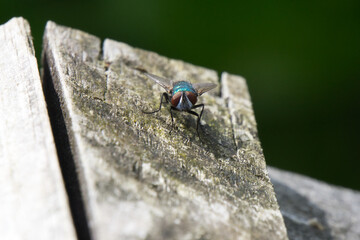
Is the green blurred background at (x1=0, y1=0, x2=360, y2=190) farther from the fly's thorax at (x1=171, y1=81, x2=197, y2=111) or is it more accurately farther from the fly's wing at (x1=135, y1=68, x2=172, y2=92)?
the fly's wing at (x1=135, y1=68, x2=172, y2=92)

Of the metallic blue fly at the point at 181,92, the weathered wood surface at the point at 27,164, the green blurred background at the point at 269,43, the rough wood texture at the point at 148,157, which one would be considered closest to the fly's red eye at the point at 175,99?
the metallic blue fly at the point at 181,92

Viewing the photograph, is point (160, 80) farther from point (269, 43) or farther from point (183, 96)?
point (269, 43)

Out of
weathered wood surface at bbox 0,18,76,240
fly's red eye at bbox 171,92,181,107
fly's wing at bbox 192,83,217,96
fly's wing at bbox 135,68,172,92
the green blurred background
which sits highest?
the green blurred background

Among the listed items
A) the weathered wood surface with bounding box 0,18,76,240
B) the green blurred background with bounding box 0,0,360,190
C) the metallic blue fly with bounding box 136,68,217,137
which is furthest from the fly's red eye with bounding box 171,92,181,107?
the green blurred background with bounding box 0,0,360,190

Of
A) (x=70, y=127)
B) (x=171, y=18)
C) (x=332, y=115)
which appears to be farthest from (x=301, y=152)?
(x=70, y=127)

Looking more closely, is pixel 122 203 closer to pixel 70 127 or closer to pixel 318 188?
pixel 70 127

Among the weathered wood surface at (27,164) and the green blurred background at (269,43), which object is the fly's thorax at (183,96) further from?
the green blurred background at (269,43)

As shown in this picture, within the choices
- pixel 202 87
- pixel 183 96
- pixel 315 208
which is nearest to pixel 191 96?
pixel 183 96
